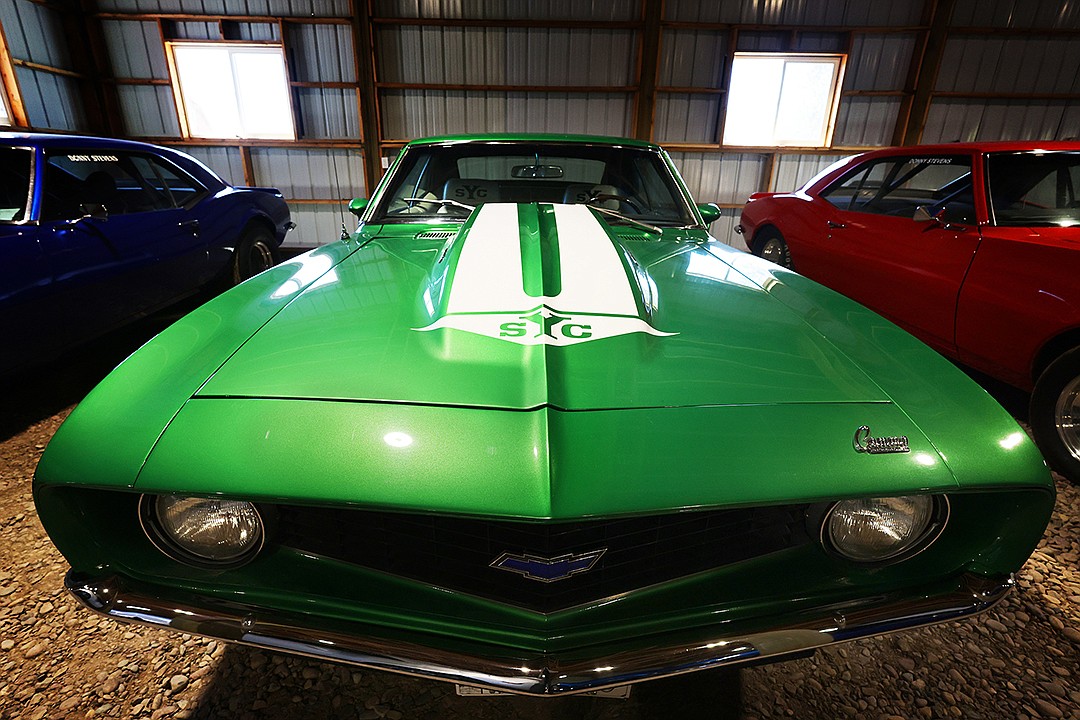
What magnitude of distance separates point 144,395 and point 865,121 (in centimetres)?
961

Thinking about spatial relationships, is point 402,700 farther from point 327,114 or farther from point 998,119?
point 998,119

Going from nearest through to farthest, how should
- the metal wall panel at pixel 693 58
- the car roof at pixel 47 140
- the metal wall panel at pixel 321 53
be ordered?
the car roof at pixel 47 140 < the metal wall panel at pixel 321 53 < the metal wall panel at pixel 693 58

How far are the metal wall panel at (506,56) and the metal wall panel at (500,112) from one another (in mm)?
192

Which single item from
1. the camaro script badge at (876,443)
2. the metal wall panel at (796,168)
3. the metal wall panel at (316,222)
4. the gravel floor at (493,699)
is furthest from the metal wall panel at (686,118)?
the camaro script badge at (876,443)

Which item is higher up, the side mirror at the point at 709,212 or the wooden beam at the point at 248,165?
the wooden beam at the point at 248,165

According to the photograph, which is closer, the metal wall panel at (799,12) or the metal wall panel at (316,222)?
the metal wall panel at (799,12)

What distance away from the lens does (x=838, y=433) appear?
0.90m

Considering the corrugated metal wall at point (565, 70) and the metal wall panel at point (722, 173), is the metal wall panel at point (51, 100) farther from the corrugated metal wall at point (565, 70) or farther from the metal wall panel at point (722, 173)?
the metal wall panel at point (722, 173)

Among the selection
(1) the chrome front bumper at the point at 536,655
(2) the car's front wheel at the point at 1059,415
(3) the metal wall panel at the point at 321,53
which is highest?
(3) the metal wall panel at the point at 321,53

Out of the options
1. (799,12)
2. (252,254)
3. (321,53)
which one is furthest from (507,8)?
(252,254)

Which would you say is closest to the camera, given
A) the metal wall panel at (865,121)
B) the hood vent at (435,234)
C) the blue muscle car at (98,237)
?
the hood vent at (435,234)

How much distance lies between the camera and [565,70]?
732 centimetres

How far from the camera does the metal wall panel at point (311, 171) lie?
762cm

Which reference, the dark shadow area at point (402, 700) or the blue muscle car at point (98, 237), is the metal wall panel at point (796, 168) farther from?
the dark shadow area at point (402, 700)
